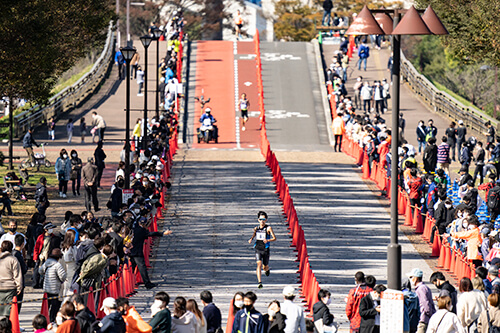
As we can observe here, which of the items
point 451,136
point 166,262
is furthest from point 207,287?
point 451,136

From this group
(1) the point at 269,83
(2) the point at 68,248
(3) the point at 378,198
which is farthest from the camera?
(1) the point at 269,83

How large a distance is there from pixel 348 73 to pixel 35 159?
26.8m

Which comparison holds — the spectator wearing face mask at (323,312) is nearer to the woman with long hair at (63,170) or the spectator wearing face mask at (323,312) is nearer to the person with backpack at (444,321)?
the person with backpack at (444,321)

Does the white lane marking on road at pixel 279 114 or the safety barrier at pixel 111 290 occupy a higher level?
the white lane marking on road at pixel 279 114

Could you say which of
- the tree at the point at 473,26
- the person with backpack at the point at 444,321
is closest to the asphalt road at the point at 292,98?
the tree at the point at 473,26

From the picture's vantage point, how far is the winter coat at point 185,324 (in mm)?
13883

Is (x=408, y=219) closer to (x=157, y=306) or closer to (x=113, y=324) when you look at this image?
(x=157, y=306)

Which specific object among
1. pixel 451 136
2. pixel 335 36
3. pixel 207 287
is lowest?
pixel 207 287

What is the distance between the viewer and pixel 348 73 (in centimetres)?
6072

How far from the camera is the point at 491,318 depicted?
15070 millimetres

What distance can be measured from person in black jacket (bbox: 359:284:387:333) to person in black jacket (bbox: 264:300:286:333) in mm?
1300

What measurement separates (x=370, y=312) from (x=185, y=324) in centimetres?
271

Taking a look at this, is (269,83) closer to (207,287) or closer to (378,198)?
(378,198)

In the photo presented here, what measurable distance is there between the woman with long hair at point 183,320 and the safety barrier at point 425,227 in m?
9.08
